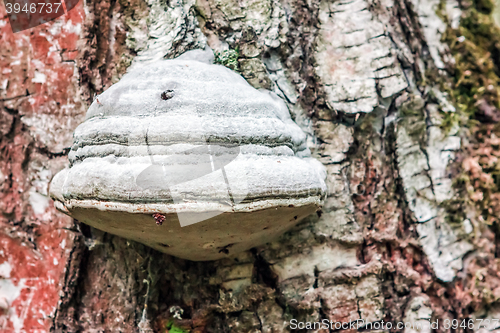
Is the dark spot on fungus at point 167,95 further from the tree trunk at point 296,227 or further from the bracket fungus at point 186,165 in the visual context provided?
the tree trunk at point 296,227

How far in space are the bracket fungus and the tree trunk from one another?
1.38 ft

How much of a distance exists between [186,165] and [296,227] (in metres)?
0.88

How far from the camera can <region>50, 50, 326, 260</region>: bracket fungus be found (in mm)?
1154

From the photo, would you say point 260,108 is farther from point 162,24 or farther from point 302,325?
point 302,325

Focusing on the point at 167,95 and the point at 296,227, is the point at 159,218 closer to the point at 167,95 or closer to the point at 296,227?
the point at 167,95

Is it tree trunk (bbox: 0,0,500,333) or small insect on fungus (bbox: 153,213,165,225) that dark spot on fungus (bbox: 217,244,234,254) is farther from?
small insect on fungus (bbox: 153,213,165,225)

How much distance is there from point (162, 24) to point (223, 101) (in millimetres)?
727

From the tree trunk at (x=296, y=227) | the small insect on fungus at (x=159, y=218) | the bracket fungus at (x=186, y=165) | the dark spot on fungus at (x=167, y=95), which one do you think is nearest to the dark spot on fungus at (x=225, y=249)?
the bracket fungus at (x=186, y=165)

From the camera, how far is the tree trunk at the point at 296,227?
184 centimetres

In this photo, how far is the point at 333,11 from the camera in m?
2.00

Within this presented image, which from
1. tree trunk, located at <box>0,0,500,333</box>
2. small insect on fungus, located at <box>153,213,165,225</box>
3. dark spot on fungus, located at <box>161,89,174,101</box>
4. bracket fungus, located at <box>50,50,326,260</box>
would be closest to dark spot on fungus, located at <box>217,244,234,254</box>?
bracket fungus, located at <box>50,50,326,260</box>

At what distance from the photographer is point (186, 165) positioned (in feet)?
3.84

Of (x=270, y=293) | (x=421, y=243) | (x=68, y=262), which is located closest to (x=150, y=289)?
(x=68, y=262)

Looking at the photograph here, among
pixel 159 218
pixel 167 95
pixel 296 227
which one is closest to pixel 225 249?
pixel 296 227
